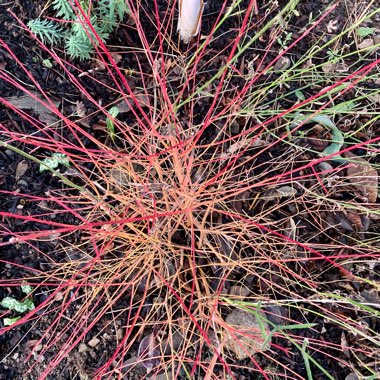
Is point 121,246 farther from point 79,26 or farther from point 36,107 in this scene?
point 79,26

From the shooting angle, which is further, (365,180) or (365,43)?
(365,43)

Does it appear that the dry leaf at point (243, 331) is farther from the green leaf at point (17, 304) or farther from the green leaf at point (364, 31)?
the green leaf at point (364, 31)

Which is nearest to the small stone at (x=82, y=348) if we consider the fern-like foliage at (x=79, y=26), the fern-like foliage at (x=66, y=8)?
the fern-like foliage at (x=79, y=26)

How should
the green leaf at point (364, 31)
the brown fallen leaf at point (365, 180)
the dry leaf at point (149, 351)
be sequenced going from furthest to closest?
the green leaf at point (364, 31)
the brown fallen leaf at point (365, 180)
the dry leaf at point (149, 351)

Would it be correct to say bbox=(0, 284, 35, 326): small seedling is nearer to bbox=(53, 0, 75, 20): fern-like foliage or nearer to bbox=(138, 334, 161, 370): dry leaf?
bbox=(138, 334, 161, 370): dry leaf

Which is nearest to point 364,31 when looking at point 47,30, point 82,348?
point 47,30

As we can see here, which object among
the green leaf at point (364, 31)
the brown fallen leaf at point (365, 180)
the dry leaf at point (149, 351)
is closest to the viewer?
the dry leaf at point (149, 351)

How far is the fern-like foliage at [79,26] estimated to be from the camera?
1.09m

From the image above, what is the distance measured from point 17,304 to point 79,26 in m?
0.75

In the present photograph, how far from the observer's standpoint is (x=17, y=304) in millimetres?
1035

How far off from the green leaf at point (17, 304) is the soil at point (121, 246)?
0.9 inches

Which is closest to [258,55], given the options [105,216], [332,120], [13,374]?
[332,120]

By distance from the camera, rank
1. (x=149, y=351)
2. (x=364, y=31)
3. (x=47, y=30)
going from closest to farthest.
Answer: (x=149, y=351) < (x=47, y=30) < (x=364, y=31)

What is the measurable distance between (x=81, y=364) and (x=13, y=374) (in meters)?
0.18
